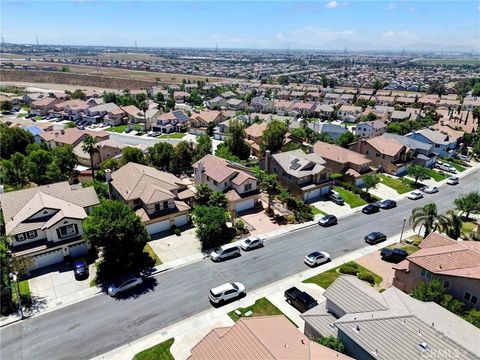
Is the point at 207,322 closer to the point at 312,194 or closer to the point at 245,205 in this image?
the point at 245,205

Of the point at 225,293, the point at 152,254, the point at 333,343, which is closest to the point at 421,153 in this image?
the point at 225,293

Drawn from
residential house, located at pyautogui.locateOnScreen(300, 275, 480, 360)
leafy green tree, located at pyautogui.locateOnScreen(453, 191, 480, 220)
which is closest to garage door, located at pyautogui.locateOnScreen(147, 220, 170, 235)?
residential house, located at pyautogui.locateOnScreen(300, 275, 480, 360)

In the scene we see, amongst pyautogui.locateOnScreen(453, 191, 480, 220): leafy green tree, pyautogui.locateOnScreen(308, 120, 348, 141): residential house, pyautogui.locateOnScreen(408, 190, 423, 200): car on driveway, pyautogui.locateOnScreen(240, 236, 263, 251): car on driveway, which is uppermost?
pyautogui.locateOnScreen(308, 120, 348, 141): residential house

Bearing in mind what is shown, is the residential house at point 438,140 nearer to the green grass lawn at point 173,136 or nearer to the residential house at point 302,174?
the residential house at point 302,174

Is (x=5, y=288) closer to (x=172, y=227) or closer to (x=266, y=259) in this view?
(x=172, y=227)

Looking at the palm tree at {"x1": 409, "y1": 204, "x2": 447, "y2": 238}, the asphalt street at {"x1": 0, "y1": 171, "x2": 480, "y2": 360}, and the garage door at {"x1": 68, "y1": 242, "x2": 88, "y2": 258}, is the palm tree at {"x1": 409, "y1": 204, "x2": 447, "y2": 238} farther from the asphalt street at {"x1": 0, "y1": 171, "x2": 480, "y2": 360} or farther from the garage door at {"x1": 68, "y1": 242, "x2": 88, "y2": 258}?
the garage door at {"x1": 68, "y1": 242, "x2": 88, "y2": 258}

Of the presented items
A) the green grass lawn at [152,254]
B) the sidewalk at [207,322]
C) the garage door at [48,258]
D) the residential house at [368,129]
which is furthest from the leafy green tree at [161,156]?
the residential house at [368,129]

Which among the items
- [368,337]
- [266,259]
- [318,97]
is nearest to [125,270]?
[266,259]
